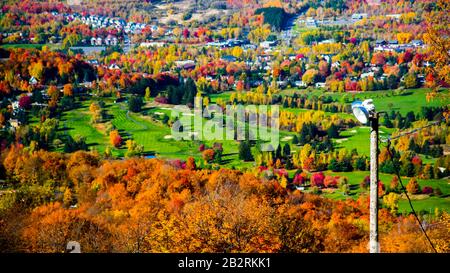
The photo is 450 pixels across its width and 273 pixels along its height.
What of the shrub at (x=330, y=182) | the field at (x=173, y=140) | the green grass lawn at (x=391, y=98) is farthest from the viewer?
the green grass lawn at (x=391, y=98)

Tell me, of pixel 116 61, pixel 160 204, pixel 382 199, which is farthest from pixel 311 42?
pixel 160 204

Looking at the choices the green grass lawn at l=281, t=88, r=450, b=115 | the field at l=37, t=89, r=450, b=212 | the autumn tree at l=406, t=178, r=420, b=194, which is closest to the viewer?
the autumn tree at l=406, t=178, r=420, b=194

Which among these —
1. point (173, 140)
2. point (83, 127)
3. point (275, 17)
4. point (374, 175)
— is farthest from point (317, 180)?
point (275, 17)

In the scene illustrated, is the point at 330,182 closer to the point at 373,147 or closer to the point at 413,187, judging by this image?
the point at 413,187

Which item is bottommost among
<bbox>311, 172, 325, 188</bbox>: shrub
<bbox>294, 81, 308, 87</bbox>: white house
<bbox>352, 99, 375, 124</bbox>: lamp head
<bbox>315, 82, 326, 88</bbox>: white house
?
<bbox>294, 81, 308, 87</bbox>: white house

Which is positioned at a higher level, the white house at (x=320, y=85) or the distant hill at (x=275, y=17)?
the distant hill at (x=275, y=17)

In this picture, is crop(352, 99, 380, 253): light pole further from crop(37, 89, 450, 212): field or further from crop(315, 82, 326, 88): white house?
crop(315, 82, 326, 88): white house

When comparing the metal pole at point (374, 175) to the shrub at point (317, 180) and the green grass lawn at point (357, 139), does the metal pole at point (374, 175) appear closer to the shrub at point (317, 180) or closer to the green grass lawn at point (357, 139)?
the shrub at point (317, 180)

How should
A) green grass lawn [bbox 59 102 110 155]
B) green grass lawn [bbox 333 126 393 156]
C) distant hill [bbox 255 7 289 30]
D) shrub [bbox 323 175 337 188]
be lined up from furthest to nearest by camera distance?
1. distant hill [bbox 255 7 289 30]
2. green grass lawn [bbox 59 102 110 155]
3. green grass lawn [bbox 333 126 393 156]
4. shrub [bbox 323 175 337 188]

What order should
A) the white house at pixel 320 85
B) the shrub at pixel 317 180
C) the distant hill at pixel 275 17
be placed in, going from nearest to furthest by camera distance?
the shrub at pixel 317 180, the white house at pixel 320 85, the distant hill at pixel 275 17

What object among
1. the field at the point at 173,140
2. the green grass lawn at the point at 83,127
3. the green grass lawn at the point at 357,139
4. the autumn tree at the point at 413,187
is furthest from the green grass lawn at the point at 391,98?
the green grass lawn at the point at 83,127

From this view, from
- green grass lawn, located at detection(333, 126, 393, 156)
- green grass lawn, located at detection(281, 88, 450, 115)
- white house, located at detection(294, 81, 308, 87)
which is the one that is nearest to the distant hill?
white house, located at detection(294, 81, 308, 87)
